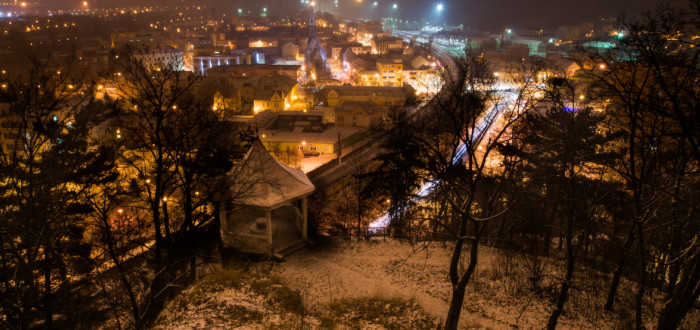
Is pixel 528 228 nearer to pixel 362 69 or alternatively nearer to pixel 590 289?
pixel 590 289

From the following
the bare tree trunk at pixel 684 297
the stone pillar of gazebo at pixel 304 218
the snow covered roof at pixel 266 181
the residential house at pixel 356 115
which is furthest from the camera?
the residential house at pixel 356 115

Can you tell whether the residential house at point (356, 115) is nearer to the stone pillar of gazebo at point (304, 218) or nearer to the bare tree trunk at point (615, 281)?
the stone pillar of gazebo at point (304, 218)

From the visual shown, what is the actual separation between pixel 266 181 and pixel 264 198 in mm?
424

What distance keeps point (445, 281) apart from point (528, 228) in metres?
6.15

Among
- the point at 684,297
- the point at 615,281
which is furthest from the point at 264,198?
the point at 684,297

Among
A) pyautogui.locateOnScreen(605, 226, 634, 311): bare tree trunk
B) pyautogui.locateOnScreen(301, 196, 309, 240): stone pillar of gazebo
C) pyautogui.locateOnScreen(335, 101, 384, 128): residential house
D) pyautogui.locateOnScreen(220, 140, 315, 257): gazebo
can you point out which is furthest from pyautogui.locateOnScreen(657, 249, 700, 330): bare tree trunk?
pyautogui.locateOnScreen(335, 101, 384, 128): residential house

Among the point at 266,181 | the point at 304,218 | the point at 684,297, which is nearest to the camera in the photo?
the point at 684,297

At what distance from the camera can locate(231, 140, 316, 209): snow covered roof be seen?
395 inches

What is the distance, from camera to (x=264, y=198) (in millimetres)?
10078

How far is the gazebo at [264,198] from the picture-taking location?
10055 mm

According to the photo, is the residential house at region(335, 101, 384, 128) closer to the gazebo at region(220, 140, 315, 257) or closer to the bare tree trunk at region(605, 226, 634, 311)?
the gazebo at region(220, 140, 315, 257)

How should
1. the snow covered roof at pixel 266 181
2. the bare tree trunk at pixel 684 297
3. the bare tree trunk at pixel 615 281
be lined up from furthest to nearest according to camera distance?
1. the snow covered roof at pixel 266 181
2. the bare tree trunk at pixel 615 281
3. the bare tree trunk at pixel 684 297

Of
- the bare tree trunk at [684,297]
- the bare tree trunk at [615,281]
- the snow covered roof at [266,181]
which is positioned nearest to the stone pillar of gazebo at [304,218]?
the snow covered roof at [266,181]

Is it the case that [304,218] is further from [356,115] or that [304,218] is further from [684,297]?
[356,115]
